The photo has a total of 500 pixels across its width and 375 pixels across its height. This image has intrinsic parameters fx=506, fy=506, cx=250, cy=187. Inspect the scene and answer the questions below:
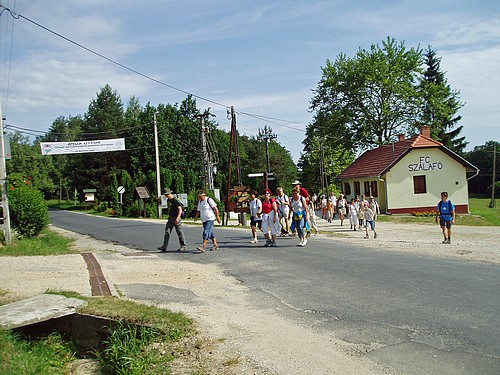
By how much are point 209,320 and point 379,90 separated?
1765 inches

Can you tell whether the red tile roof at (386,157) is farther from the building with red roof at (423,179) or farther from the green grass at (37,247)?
the green grass at (37,247)

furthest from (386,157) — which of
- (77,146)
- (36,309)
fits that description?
(36,309)

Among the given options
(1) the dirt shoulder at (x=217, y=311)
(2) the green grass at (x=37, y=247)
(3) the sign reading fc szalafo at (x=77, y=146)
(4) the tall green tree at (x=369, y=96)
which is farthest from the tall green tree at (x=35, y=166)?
(1) the dirt shoulder at (x=217, y=311)

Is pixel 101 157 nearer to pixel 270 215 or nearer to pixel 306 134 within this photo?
pixel 306 134

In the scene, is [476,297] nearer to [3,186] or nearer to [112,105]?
[3,186]

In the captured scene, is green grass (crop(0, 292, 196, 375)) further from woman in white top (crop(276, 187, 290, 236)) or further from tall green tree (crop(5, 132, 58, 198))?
tall green tree (crop(5, 132, 58, 198))

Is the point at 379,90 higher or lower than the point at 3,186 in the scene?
higher

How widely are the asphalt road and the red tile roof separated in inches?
1038

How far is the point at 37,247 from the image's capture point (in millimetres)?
16047

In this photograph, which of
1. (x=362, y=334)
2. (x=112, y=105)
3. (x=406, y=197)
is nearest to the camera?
(x=362, y=334)

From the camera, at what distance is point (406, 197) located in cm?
3859

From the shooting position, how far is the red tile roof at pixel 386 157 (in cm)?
3819

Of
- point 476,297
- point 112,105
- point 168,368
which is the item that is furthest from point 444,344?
A: point 112,105

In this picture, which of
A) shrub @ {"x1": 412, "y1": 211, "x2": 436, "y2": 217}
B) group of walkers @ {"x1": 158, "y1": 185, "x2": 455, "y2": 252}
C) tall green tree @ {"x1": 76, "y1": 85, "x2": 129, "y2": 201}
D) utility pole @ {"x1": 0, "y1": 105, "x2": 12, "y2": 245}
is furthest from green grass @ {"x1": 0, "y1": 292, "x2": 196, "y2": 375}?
tall green tree @ {"x1": 76, "y1": 85, "x2": 129, "y2": 201}
